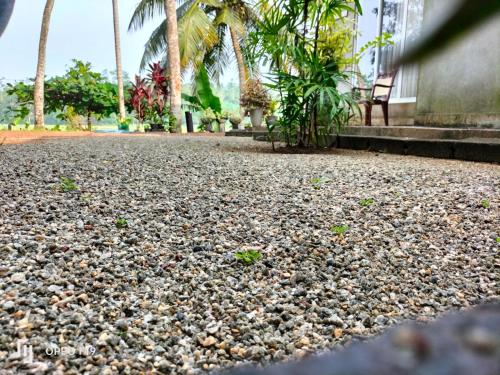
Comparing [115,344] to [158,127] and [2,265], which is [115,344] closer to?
[2,265]

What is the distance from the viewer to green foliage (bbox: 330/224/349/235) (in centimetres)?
178

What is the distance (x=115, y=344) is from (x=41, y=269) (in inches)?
19.6

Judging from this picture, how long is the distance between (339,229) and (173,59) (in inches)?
307

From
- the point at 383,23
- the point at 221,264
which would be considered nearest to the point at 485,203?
the point at 221,264

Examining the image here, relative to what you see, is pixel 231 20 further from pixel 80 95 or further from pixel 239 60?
pixel 80 95

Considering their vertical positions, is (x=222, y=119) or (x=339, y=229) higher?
(x=222, y=119)

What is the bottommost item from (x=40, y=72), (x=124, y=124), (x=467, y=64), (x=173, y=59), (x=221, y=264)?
(x=221, y=264)

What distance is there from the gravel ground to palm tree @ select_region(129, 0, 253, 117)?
9629 millimetres

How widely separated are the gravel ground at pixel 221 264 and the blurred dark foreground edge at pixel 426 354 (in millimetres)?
977

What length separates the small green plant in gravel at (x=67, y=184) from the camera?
88.8 inches

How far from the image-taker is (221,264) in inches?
58.9

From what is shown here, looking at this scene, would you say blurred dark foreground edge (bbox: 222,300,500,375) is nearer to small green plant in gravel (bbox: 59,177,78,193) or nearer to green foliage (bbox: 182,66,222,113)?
small green plant in gravel (bbox: 59,177,78,193)

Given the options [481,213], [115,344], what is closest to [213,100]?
[481,213]

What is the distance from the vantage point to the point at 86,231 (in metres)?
1.71
